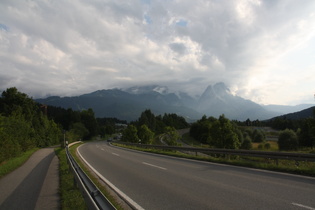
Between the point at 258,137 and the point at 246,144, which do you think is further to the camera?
the point at 258,137

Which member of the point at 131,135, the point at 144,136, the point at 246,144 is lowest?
the point at 246,144

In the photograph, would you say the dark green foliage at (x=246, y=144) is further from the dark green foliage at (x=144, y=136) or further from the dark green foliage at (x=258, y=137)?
the dark green foliage at (x=144, y=136)

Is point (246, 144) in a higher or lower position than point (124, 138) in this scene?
lower

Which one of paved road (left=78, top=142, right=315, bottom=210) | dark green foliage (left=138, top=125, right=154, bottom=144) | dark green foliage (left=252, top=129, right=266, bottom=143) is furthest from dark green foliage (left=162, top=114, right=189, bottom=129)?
paved road (left=78, top=142, right=315, bottom=210)

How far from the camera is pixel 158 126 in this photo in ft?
432

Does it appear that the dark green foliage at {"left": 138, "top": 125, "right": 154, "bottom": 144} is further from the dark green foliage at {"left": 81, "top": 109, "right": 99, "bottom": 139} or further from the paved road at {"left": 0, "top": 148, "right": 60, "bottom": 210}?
the dark green foliage at {"left": 81, "top": 109, "right": 99, "bottom": 139}

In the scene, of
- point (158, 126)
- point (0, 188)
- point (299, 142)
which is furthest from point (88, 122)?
point (0, 188)

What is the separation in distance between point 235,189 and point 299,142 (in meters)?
63.9

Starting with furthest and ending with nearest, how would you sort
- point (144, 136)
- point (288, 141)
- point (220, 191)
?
point (288, 141)
point (144, 136)
point (220, 191)

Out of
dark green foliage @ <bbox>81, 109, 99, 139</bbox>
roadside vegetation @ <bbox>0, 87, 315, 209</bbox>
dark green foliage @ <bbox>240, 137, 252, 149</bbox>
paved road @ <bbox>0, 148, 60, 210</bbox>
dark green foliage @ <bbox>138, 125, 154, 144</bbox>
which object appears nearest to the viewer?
paved road @ <bbox>0, 148, 60, 210</bbox>

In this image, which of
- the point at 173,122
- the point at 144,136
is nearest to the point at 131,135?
the point at 144,136

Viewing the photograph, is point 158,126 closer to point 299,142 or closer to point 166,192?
point 299,142

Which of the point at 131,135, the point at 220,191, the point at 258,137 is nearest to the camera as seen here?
the point at 220,191

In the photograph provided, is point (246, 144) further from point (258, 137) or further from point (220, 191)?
point (220, 191)
